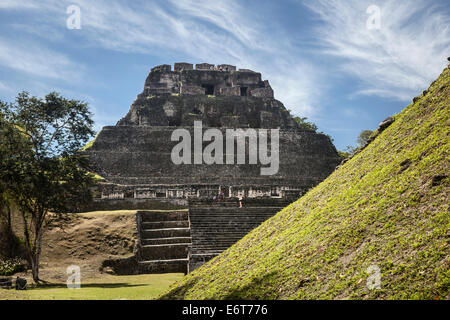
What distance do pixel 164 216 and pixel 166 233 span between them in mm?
1182

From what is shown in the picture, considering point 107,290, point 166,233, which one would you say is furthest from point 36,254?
point 166,233

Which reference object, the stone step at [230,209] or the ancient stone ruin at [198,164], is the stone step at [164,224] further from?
the stone step at [230,209]

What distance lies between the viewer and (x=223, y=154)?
21.9m

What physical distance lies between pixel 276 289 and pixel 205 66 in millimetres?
29008

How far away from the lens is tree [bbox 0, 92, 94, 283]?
10578mm

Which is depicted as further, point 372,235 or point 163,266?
point 163,266

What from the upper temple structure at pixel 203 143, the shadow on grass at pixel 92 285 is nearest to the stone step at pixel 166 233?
the upper temple structure at pixel 203 143

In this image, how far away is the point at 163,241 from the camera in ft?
42.0

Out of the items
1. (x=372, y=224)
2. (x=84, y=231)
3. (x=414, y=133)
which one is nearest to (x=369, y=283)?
(x=372, y=224)

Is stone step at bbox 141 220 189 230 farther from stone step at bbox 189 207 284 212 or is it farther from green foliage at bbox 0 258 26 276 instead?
green foliage at bbox 0 258 26 276

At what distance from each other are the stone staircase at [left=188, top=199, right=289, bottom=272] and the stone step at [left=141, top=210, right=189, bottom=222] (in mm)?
385

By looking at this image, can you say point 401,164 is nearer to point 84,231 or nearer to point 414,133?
point 414,133

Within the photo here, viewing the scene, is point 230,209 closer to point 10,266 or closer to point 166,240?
point 166,240

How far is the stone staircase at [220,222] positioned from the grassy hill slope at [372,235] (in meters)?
3.47
